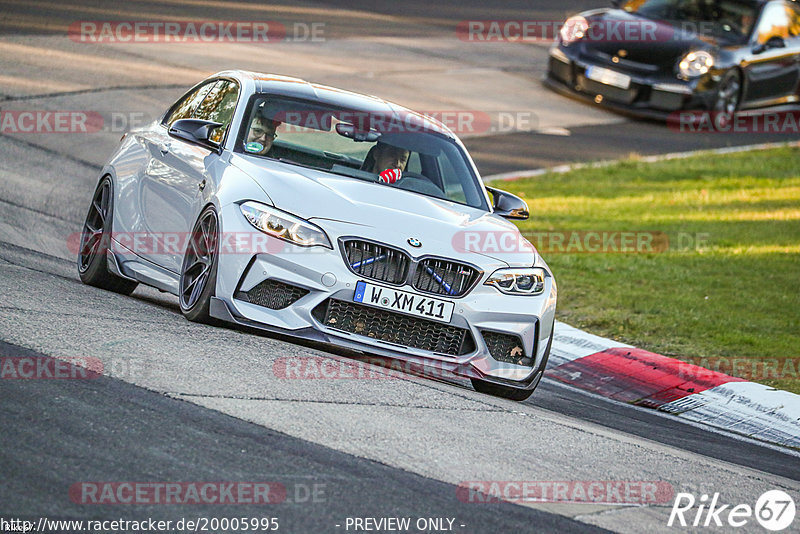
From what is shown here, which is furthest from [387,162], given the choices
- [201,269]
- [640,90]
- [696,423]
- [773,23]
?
[773,23]

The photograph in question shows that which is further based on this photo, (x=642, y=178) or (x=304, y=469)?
(x=642, y=178)

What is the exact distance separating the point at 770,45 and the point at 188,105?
13.2m

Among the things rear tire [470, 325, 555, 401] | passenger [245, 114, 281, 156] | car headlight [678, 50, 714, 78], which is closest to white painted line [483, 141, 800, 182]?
car headlight [678, 50, 714, 78]

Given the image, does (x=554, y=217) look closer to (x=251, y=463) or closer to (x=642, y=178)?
(x=642, y=178)

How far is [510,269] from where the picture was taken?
7320 mm

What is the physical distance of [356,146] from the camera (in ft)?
27.1

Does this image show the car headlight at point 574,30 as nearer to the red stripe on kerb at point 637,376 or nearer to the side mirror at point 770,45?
the side mirror at point 770,45

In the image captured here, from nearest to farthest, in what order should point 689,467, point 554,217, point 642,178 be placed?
point 689,467 → point 554,217 → point 642,178

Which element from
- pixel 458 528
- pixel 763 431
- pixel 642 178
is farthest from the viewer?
pixel 642 178

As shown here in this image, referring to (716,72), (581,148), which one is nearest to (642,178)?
(581,148)

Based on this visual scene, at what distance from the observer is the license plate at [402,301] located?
6.90 metres

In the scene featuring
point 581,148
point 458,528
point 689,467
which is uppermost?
point 458,528

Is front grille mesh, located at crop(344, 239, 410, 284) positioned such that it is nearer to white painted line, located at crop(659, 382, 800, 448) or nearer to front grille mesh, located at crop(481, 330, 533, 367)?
front grille mesh, located at crop(481, 330, 533, 367)

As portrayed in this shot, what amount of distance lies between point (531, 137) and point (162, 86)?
4948 millimetres
